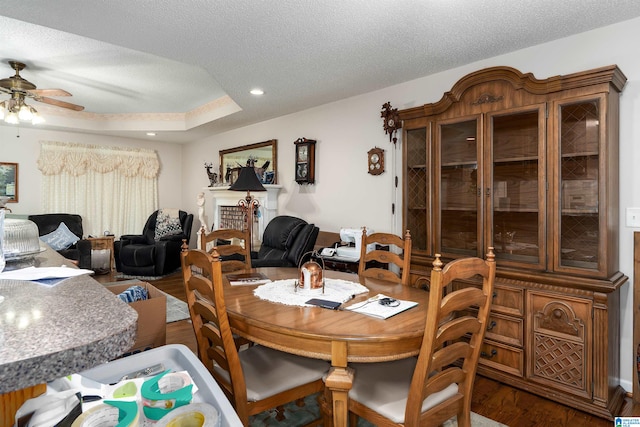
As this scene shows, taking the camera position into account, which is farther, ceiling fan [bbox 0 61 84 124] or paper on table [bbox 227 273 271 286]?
ceiling fan [bbox 0 61 84 124]

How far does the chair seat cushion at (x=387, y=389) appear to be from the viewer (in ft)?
4.56

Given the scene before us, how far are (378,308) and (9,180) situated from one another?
640 cm

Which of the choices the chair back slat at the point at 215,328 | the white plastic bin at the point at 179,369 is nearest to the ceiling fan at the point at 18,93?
the chair back slat at the point at 215,328

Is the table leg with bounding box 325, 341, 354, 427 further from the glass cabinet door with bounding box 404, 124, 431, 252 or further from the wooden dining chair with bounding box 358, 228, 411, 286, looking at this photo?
the glass cabinet door with bounding box 404, 124, 431, 252

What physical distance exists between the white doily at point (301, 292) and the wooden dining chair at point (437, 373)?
378mm

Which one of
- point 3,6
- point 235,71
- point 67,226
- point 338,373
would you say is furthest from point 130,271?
point 338,373

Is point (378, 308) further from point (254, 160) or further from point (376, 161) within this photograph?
point (254, 160)

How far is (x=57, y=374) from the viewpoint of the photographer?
42 cm

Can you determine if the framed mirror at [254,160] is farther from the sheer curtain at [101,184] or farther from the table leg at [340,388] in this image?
the table leg at [340,388]

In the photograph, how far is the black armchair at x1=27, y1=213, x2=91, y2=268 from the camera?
191 inches

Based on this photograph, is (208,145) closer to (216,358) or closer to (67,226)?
(67,226)

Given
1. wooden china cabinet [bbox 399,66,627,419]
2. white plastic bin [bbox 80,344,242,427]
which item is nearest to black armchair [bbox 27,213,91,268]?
wooden china cabinet [bbox 399,66,627,419]

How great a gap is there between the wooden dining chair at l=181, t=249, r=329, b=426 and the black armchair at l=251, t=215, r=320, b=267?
74.7 inches

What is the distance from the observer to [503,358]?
2.45 metres
